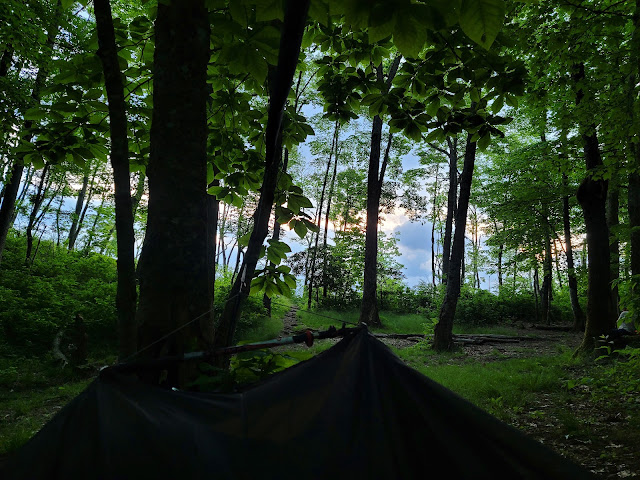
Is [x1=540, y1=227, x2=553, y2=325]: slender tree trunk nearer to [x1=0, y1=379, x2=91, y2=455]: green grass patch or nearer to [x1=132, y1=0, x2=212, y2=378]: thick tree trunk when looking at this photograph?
[x1=132, y1=0, x2=212, y2=378]: thick tree trunk

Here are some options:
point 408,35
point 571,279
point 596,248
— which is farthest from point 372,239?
point 408,35

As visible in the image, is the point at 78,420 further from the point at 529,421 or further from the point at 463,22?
the point at 529,421

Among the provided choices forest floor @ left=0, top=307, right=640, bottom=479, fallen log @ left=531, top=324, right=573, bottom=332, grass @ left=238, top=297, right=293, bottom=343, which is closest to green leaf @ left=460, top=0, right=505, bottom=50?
forest floor @ left=0, top=307, right=640, bottom=479

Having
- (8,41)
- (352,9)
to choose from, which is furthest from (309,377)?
(8,41)

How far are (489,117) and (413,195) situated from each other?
1978 cm

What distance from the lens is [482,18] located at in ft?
3.05

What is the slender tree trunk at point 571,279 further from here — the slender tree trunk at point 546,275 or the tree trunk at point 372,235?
the tree trunk at point 372,235

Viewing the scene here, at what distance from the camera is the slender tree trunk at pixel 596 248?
6934 mm

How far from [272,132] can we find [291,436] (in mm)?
1079

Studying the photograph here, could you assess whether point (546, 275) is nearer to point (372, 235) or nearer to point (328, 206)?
point (372, 235)

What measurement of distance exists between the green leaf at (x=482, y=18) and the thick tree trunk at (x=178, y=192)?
136cm

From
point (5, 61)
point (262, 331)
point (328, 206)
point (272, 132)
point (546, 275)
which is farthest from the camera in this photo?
point (328, 206)

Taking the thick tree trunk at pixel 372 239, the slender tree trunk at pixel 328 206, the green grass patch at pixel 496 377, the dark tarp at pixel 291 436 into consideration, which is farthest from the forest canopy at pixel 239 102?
the slender tree trunk at pixel 328 206

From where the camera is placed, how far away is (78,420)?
99 centimetres
